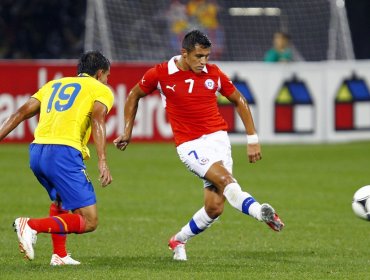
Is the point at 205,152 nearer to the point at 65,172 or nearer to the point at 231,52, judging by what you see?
the point at 65,172

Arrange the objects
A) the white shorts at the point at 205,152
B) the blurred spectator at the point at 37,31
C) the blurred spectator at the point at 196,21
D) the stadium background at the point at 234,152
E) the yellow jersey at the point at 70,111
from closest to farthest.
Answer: the yellow jersey at the point at 70,111, the white shorts at the point at 205,152, the stadium background at the point at 234,152, the blurred spectator at the point at 196,21, the blurred spectator at the point at 37,31

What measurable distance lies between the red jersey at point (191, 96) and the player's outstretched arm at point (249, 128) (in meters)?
0.09

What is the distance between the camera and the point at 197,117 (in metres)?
9.95

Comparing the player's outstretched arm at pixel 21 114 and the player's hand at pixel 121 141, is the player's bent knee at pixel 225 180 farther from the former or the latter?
the player's outstretched arm at pixel 21 114

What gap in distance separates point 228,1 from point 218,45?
1291mm

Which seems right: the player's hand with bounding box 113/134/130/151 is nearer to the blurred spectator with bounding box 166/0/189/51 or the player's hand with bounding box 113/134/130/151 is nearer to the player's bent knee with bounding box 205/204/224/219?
the player's bent knee with bounding box 205/204/224/219

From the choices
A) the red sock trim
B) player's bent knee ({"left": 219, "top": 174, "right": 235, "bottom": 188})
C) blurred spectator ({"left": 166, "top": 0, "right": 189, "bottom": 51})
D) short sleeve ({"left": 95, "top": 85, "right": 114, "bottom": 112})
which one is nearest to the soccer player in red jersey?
player's bent knee ({"left": 219, "top": 174, "right": 235, "bottom": 188})

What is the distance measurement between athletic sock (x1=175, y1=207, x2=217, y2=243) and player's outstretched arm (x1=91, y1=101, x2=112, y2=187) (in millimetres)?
1291

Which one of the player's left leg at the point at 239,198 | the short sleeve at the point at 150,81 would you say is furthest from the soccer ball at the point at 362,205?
the short sleeve at the point at 150,81

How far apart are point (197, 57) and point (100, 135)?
4.39 ft

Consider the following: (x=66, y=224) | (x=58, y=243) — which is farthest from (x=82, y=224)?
(x=58, y=243)

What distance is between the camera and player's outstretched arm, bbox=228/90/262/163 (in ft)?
32.2

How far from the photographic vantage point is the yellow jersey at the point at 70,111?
905 cm

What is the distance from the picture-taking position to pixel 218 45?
80.8 feet
